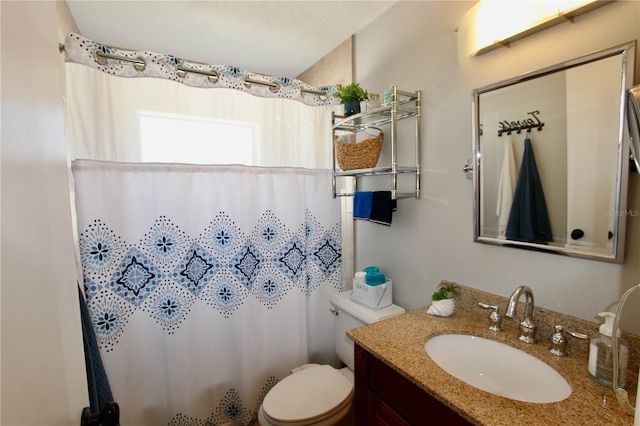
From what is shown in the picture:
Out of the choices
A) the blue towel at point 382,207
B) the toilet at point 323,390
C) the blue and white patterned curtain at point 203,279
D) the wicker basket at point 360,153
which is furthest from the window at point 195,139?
the toilet at point 323,390

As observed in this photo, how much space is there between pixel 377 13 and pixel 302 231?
4.40ft

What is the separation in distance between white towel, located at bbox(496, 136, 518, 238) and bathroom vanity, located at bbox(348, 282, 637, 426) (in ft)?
1.09

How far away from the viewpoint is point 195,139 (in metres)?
1.50

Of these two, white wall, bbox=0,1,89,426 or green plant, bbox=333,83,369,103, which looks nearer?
white wall, bbox=0,1,89,426

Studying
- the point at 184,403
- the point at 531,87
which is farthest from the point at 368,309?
the point at 531,87

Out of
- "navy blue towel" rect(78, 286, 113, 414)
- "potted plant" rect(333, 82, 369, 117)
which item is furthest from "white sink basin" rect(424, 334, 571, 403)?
"potted plant" rect(333, 82, 369, 117)

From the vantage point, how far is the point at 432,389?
807 millimetres

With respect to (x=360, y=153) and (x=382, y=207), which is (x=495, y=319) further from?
(x=360, y=153)

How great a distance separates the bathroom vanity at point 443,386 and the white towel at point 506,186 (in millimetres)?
332

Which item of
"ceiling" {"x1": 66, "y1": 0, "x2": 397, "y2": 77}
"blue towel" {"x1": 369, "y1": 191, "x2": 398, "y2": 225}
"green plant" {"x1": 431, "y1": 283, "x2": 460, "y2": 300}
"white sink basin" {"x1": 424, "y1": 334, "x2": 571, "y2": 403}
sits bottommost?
"white sink basin" {"x1": 424, "y1": 334, "x2": 571, "y2": 403}

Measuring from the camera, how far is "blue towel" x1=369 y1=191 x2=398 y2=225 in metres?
1.52

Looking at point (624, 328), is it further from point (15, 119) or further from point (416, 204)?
point (15, 119)

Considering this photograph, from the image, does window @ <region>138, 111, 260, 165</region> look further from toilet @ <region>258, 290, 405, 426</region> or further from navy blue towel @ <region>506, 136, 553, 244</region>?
navy blue towel @ <region>506, 136, 553, 244</region>

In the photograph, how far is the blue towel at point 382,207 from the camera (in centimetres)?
152
